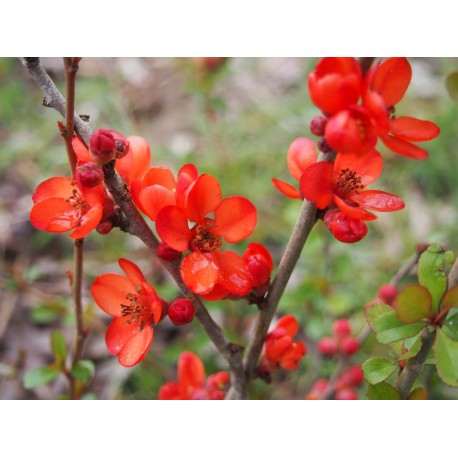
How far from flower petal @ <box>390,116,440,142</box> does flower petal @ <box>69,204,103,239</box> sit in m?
0.42

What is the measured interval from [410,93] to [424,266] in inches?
90.5

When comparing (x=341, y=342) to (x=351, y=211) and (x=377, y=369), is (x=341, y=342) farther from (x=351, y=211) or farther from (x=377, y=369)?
(x=351, y=211)

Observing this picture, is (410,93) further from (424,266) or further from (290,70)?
(424,266)

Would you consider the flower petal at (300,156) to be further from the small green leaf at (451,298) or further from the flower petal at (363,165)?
the small green leaf at (451,298)

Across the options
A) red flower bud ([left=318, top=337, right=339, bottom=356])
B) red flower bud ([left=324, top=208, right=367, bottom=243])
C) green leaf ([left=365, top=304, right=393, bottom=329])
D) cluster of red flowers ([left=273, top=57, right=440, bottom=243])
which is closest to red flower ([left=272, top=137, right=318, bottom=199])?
cluster of red flowers ([left=273, top=57, right=440, bottom=243])

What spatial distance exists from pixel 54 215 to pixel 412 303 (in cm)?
54

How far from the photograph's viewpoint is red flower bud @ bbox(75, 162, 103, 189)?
2.41ft

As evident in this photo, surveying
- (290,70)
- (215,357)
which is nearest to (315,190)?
(215,357)

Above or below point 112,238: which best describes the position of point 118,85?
above

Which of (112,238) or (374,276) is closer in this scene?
(374,276)

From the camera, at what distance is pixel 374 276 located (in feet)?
6.97

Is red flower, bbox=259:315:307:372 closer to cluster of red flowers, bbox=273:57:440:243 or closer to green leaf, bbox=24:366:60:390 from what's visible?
cluster of red flowers, bbox=273:57:440:243

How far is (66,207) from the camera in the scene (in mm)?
844

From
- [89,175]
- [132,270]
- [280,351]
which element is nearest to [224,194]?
[280,351]
